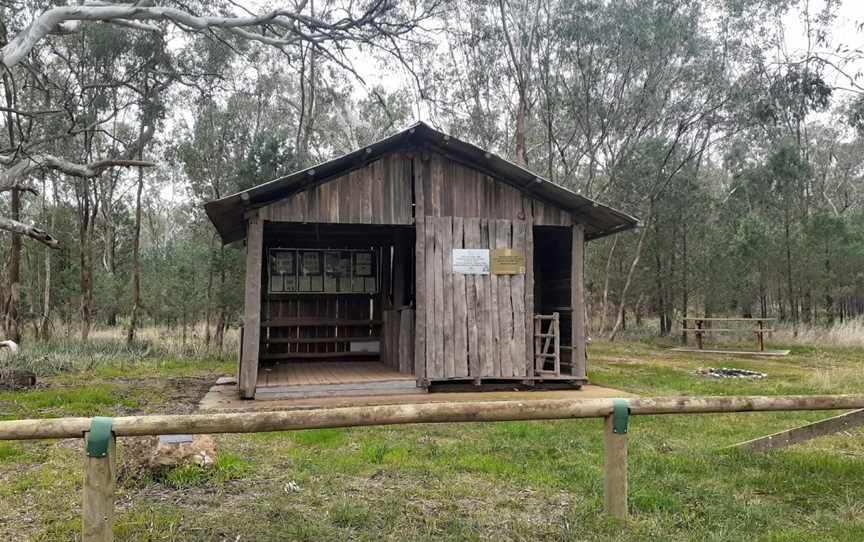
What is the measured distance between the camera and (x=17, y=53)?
988 cm

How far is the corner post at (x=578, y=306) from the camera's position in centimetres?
960

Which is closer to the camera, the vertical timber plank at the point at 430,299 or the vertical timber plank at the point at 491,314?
the vertical timber plank at the point at 430,299

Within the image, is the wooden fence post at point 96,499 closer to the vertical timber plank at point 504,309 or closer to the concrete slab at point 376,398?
the concrete slab at point 376,398

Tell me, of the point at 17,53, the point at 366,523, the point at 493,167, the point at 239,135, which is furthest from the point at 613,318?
the point at 366,523

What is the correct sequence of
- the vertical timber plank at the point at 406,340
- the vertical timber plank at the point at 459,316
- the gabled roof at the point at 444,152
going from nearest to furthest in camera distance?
the gabled roof at the point at 444,152 → the vertical timber plank at the point at 459,316 → the vertical timber plank at the point at 406,340

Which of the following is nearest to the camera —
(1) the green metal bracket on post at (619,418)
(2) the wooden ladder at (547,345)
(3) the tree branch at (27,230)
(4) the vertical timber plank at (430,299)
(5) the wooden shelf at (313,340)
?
(1) the green metal bracket on post at (619,418)

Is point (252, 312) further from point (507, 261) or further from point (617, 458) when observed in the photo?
point (617, 458)

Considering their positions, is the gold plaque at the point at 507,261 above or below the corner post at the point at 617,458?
above

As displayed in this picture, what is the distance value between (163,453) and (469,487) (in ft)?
7.19

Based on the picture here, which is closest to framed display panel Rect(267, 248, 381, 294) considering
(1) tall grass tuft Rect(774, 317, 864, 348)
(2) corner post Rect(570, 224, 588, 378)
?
(2) corner post Rect(570, 224, 588, 378)

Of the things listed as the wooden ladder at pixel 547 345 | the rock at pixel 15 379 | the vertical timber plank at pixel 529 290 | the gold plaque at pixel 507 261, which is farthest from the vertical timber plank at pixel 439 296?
the rock at pixel 15 379

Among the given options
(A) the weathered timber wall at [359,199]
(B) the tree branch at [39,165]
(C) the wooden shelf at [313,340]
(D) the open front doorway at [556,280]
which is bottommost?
(C) the wooden shelf at [313,340]

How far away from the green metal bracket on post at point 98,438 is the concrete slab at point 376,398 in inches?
179

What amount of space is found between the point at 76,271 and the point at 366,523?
70.2ft
